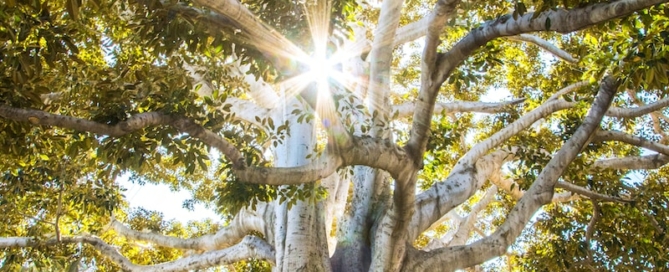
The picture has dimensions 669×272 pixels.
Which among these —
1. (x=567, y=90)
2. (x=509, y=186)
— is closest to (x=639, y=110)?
(x=567, y=90)

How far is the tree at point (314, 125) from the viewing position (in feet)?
10.1

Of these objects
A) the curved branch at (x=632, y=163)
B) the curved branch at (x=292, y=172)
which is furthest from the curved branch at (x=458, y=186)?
the curved branch at (x=292, y=172)

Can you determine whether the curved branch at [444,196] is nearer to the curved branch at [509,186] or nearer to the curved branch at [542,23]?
the curved branch at [509,186]

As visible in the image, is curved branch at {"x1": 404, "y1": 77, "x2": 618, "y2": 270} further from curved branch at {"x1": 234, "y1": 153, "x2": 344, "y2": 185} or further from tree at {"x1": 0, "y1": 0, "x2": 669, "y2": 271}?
curved branch at {"x1": 234, "y1": 153, "x2": 344, "y2": 185}

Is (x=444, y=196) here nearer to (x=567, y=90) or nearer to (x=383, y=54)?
(x=383, y=54)

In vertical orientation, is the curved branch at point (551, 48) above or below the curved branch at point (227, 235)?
above

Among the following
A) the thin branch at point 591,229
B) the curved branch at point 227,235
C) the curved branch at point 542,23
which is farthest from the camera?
the curved branch at point 227,235

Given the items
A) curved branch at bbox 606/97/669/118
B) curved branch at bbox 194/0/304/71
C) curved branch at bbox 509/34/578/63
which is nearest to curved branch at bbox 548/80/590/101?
curved branch at bbox 509/34/578/63

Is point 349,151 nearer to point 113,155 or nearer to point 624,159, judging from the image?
point 113,155

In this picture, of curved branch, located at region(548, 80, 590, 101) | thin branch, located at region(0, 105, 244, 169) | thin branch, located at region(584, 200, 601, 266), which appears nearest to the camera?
thin branch, located at region(0, 105, 244, 169)

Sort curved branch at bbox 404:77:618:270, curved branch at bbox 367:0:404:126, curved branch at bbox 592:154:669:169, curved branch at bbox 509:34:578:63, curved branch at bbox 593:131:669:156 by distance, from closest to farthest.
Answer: curved branch at bbox 404:77:618:270 → curved branch at bbox 367:0:404:126 → curved branch at bbox 593:131:669:156 → curved branch at bbox 592:154:669:169 → curved branch at bbox 509:34:578:63

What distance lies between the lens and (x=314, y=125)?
5316 mm

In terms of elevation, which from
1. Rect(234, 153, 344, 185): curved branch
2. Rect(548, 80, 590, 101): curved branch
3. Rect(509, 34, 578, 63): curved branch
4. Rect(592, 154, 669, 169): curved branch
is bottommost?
Rect(234, 153, 344, 185): curved branch

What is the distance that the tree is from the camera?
3.08m
